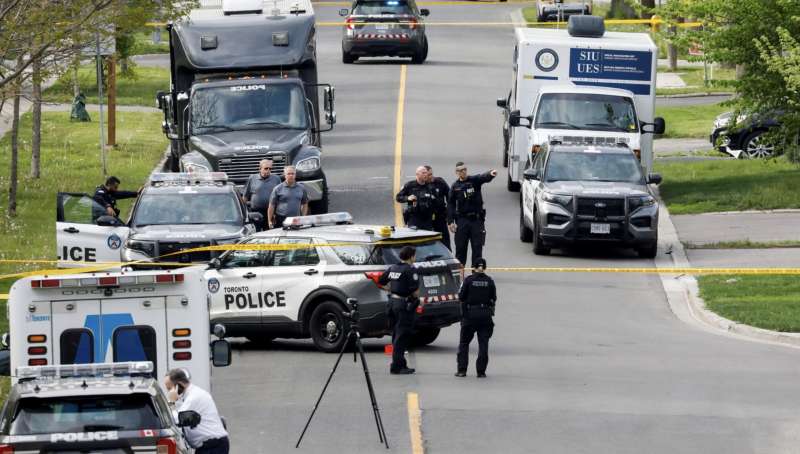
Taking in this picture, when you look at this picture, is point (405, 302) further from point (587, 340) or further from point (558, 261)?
point (558, 261)

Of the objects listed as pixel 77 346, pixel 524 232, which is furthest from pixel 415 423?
pixel 524 232

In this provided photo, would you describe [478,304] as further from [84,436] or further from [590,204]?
[590,204]

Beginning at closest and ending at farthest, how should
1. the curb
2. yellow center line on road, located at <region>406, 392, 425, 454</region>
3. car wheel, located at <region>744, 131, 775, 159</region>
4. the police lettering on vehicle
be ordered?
the police lettering on vehicle, yellow center line on road, located at <region>406, 392, 425, 454</region>, the curb, car wheel, located at <region>744, 131, 775, 159</region>

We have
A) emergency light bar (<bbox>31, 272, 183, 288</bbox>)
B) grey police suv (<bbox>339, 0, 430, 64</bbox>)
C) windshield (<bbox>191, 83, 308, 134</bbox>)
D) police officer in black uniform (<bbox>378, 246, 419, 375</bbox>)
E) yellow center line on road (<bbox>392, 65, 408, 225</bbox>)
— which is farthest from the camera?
grey police suv (<bbox>339, 0, 430, 64</bbox>)

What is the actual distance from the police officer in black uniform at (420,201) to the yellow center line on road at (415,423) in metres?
6.67

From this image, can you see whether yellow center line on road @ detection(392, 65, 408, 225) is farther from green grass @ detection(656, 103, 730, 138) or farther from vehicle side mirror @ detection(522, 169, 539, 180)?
green grass @ detection(656, 103, 730, 138)

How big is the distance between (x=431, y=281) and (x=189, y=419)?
807 cm

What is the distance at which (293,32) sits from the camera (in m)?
30.4

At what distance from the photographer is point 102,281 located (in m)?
14.5

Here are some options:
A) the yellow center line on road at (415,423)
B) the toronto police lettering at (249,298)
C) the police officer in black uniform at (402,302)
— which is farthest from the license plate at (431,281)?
the yellow center line on road at (415,423)

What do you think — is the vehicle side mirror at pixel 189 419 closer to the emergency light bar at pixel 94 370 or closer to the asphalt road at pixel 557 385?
the emergency light bar at pixel 94 370

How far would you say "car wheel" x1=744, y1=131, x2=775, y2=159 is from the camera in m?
39.7

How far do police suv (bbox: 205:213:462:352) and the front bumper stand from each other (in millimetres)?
6990

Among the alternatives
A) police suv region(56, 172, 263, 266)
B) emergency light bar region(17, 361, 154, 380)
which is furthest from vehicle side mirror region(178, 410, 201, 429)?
police suv region(56, 172, 263, 266)
